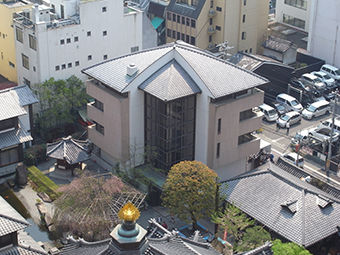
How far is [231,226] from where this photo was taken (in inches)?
2149

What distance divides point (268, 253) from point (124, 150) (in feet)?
97.5

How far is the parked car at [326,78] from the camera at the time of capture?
92.9 m

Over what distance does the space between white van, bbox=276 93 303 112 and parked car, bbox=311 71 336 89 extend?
25.2 feet

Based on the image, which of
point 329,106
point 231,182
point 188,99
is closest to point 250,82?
point 188,99

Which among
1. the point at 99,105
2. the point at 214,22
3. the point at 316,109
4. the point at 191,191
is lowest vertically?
the point at 316,109

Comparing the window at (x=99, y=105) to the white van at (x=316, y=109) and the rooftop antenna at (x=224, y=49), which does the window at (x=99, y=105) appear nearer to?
the rooftop antenna at (x=224, y=49)

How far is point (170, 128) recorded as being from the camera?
208 ft

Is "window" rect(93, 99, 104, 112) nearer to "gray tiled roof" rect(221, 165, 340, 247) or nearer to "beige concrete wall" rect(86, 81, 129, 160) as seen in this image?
"beige concrete wall" rect(86, 81, 129, 160)

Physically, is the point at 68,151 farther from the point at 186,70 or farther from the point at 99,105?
the point at 186,70

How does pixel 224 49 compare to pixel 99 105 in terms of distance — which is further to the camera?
pixel 224 49

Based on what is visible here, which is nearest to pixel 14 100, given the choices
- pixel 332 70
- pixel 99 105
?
pixel 99 105

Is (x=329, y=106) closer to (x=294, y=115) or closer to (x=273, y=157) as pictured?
(x=294, y=115)

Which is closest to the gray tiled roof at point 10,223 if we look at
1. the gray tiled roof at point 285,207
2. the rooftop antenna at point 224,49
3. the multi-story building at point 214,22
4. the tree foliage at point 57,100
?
the gray tiled roof at point 285,207

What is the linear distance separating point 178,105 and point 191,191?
35.4 ft
